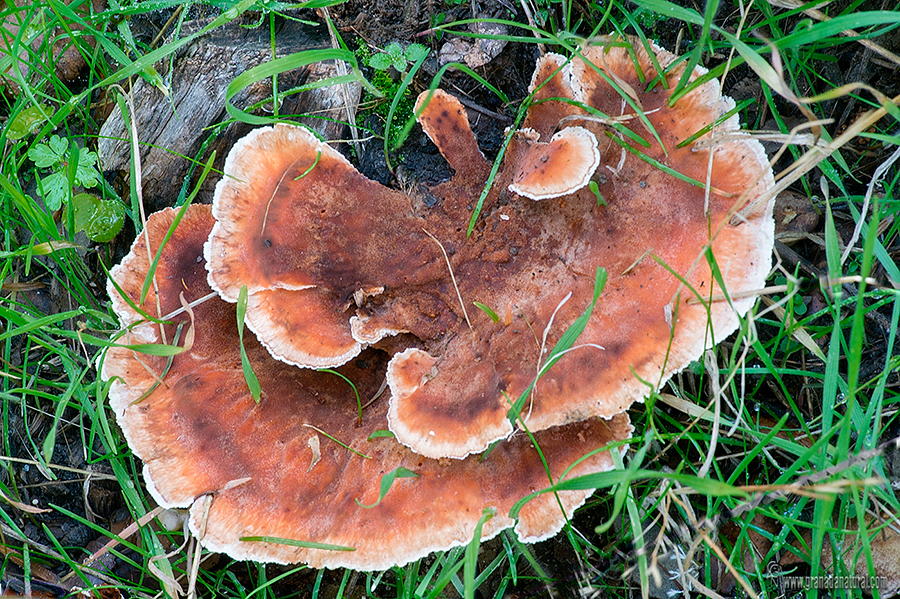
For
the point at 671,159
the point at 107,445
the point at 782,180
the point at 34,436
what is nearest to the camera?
the point at 782,180

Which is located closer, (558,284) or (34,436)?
(558,284)

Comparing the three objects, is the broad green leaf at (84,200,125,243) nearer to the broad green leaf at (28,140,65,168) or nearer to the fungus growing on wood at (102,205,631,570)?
the broad green leaf at (28,140,65,168)

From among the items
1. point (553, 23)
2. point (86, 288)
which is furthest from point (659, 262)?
point (86, 288)

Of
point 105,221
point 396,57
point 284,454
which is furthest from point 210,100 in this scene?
point 284,454

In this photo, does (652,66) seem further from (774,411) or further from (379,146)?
(774,411)

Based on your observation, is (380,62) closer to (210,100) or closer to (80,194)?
(210,100)

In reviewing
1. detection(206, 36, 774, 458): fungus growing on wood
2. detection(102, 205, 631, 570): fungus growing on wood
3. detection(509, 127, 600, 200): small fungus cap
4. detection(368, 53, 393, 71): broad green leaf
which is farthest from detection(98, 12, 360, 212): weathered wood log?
detection(509, 127, 600, 200): small fungus cap
